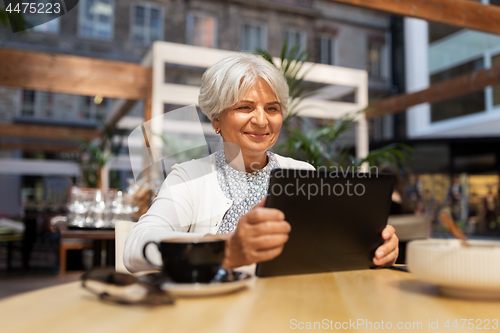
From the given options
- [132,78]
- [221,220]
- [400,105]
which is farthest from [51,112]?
[221,220]

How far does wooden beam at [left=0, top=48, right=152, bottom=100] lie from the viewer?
4715 mm

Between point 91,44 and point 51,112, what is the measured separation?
2486mm

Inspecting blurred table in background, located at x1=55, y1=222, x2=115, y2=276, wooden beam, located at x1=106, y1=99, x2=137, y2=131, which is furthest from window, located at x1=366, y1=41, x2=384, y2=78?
blurred table in background, located at x1=55, y1=222, x2=115, y2=276

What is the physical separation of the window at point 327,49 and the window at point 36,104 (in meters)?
8.48

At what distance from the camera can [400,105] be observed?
6.26m

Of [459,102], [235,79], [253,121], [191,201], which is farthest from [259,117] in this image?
[459,102]

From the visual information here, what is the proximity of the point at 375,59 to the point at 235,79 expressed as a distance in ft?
43.4

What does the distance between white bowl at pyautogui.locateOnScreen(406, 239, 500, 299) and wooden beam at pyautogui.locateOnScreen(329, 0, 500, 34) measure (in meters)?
2.99

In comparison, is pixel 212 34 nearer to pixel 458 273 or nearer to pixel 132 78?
pixel 132 78

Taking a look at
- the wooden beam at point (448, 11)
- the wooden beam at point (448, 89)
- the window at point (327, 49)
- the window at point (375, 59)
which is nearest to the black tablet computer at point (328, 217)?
the wooden beam at point (448, 11)

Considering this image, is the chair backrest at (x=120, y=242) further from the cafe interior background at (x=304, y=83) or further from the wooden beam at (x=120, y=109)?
the wooden beam at (x=120, y=109)

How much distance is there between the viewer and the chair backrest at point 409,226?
10.5 ft

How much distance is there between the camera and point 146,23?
1185 cm

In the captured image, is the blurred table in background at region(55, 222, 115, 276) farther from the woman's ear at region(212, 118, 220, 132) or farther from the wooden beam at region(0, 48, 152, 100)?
the wooden beam at region(0, 48, 152, 100)
